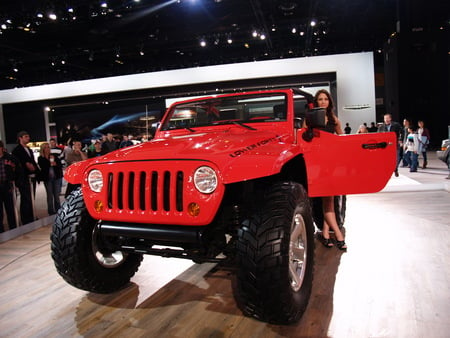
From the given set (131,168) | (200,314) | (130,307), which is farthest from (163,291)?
(131,168)

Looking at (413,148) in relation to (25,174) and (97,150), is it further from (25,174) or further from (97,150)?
(25,174)

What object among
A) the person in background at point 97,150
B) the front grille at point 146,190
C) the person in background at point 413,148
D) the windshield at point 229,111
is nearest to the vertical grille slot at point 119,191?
the front grille at point 146,190

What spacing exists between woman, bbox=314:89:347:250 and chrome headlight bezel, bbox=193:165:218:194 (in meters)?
1.84

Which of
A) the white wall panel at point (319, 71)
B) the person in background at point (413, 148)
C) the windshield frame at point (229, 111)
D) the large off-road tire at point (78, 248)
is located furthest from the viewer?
the white wall panel at point (319, 71)

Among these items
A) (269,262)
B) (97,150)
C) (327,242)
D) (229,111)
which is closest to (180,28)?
(97,150)

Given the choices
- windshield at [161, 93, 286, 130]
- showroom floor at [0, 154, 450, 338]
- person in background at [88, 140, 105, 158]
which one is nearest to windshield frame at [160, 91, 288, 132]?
windshield at [161, 93, 286, 130]

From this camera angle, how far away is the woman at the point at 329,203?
11.5 feet

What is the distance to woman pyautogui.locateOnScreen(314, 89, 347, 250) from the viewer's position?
11.5 feet

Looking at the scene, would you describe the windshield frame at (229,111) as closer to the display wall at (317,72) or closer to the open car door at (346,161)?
the open car door at (346,161)

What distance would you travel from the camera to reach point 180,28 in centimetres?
1331

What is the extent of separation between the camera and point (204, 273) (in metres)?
3.10

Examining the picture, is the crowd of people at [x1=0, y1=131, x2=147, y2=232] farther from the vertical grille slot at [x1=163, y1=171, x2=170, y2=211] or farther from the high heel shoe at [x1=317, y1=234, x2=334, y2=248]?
the high heel shoe at [x1=317, y1=234, x2=334, y2=248]

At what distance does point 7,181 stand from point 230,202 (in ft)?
13.0

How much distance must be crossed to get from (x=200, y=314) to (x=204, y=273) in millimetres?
724
